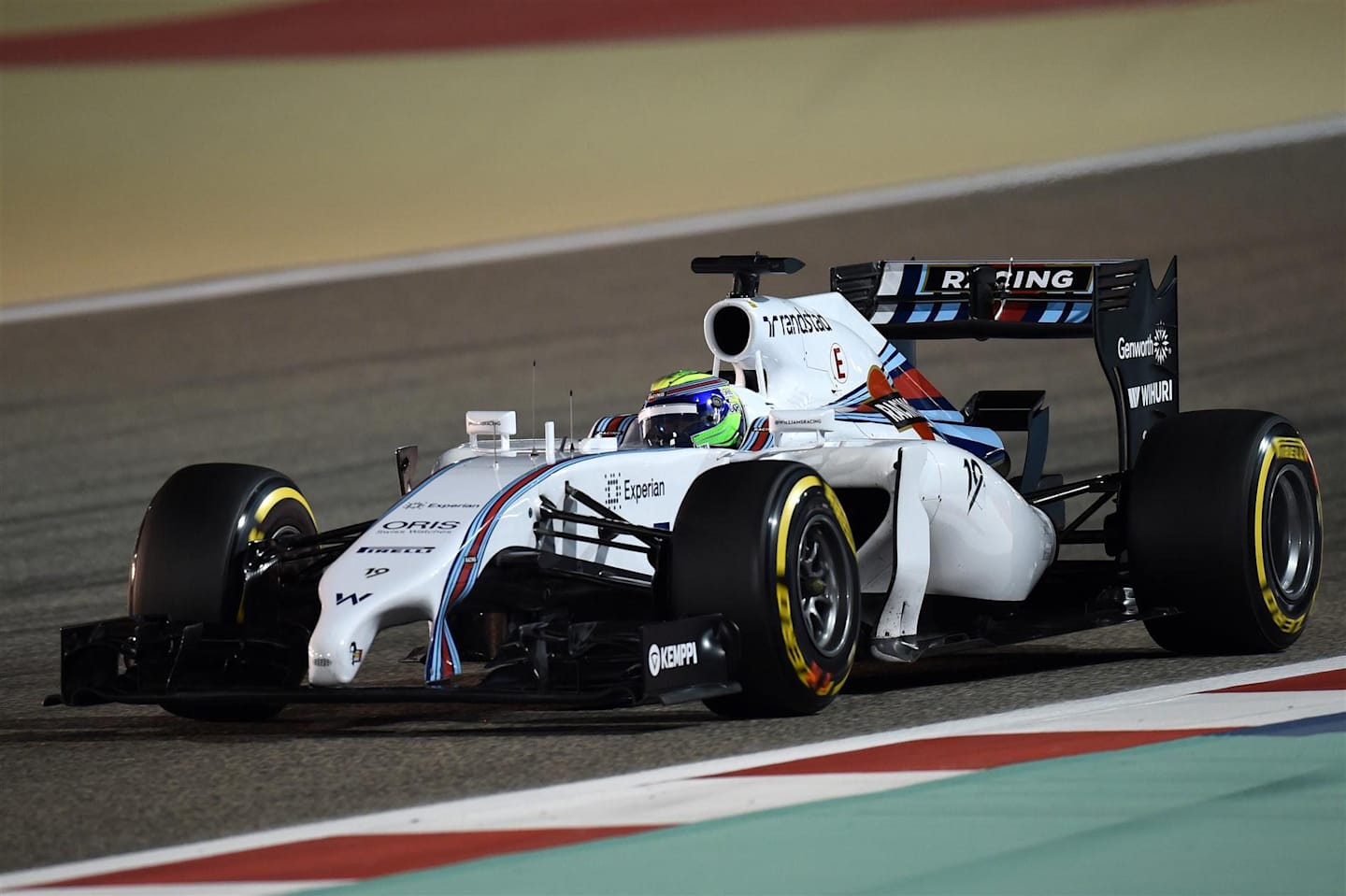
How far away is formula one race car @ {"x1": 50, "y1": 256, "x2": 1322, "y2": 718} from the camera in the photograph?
7.48 metres

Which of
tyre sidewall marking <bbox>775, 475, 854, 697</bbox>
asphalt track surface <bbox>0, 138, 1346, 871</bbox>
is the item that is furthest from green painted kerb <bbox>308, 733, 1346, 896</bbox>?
tyre sidewall marking <bbox>775, 475, 854, 697</bbox>

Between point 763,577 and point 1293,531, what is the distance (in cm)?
291

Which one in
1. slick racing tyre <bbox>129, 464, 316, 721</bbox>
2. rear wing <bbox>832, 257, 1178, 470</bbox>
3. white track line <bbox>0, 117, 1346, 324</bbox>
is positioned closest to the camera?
slick racing tyre <bbox>129, 464, 316, 721</bbox>

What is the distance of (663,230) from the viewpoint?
25.1 meters

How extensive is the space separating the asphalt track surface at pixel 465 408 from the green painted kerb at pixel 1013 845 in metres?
0.98

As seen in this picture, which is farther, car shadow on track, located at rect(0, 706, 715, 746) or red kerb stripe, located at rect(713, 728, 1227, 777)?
car shadow on track, located at rect(0, 706, 715, 746)

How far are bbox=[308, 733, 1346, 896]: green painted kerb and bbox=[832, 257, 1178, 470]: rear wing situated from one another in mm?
3679

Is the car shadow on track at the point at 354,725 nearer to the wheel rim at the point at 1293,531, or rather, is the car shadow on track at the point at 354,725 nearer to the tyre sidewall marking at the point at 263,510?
the tyre sidewall marking at the point at 263,510

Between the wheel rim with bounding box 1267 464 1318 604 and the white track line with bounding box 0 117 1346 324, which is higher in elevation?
the white track line with bounding box 0 117 1346 324

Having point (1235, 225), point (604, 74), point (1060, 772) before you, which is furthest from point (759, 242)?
point (1060, 772)

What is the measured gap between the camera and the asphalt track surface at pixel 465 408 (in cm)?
724

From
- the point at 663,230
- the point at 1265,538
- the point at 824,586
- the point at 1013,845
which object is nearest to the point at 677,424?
the point at 824,586

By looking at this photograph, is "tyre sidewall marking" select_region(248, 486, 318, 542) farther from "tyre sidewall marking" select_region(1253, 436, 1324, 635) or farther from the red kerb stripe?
"tyre sidewall marking" select_region(1253, 436, 1324, 635)

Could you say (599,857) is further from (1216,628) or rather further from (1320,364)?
(1320,364)
